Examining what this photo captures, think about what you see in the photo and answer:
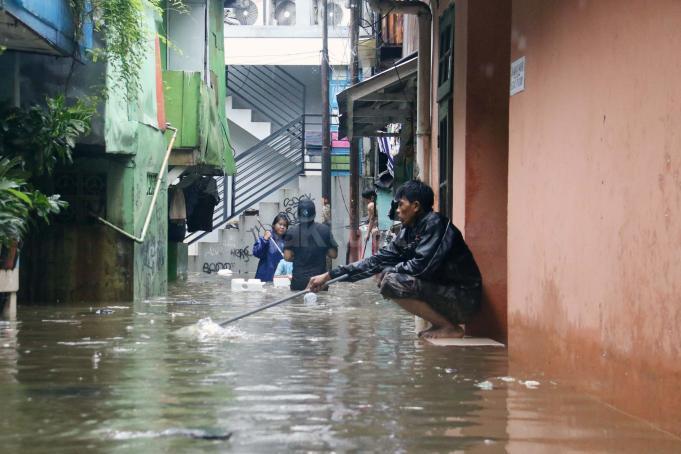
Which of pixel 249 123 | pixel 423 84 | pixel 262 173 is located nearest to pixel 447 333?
pixel 423 84

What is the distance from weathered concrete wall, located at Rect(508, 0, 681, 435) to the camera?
5.17 meters

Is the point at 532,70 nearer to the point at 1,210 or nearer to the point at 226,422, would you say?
the point at 226,422

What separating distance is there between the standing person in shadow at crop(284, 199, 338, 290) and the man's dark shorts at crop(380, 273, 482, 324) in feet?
25.4

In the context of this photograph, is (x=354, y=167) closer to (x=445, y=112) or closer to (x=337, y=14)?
(x=337, y=14)

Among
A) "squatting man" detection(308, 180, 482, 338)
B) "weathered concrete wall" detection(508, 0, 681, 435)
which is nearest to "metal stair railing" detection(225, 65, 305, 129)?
"squatting man" detection(308, 180, 482, 338)

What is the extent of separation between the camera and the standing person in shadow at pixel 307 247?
57.3 ft

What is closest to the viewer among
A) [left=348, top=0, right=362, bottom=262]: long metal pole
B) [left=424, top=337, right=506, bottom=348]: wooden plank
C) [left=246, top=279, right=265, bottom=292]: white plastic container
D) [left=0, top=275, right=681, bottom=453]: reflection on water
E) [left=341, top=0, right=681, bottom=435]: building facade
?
[left=0, top=275, right=681, bottom=453]: reflection on water

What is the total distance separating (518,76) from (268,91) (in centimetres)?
2646

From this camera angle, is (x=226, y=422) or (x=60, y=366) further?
(x=60, y=366)

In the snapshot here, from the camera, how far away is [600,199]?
6.16 m

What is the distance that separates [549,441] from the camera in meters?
5.15

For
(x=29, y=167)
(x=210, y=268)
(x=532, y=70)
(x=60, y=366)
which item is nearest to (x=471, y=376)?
(x=532, y=70)

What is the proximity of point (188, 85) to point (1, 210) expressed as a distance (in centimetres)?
871

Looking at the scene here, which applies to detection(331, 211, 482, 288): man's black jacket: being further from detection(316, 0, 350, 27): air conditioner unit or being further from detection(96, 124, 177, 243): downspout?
detection(316, 0, 350, 27): air conditioner unit
